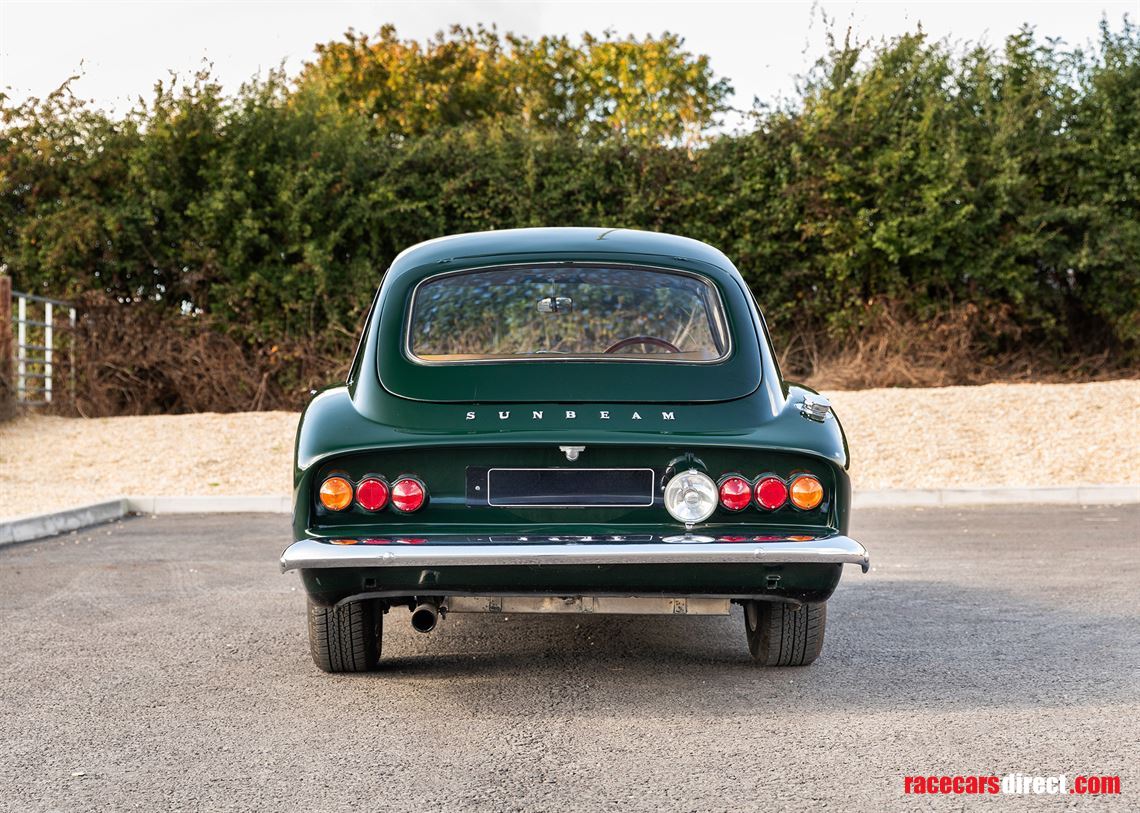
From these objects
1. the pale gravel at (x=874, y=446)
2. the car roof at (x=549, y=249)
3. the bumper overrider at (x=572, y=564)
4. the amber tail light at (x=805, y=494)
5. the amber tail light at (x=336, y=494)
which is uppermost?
the car roof at (x=549, y=249)

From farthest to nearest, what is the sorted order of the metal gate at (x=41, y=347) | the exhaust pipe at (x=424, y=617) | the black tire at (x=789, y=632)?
the metal gate at (x=41, y=347) → the black tire at (x=789, y=632) → the exhaust pipe at (x=424, y=617)

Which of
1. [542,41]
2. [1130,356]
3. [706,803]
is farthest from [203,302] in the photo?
[542,41]

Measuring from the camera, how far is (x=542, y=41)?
38969mm

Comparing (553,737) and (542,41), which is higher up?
(542,41)

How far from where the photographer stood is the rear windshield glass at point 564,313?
5438 millimetres

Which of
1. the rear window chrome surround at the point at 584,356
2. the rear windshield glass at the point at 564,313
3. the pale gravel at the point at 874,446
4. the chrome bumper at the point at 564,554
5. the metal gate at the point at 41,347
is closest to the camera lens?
the chrome bumper at the point at 564,554

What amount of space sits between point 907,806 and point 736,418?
5.33 feet

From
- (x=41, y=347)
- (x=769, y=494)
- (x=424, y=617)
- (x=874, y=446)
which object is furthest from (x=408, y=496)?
(x=41, y=347)

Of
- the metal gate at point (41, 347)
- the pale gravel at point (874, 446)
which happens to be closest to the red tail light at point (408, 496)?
the pale gravel at point (874, 446)

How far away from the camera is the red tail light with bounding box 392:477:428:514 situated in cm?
469

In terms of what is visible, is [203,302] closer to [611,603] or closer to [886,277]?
[886,277]

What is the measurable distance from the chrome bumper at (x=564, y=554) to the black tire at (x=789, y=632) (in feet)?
2.20

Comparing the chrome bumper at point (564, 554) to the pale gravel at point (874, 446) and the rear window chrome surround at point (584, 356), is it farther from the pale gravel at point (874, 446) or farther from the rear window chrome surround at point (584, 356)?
the pale gravel at point (874, 446)

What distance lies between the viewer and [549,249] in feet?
18.2
